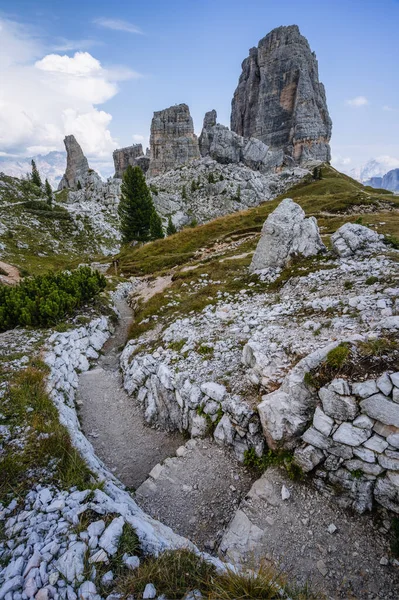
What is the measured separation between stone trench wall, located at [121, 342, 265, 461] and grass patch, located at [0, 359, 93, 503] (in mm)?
4140

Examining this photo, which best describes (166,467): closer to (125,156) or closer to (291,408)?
(291,408)

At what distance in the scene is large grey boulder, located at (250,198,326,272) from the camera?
19.6m

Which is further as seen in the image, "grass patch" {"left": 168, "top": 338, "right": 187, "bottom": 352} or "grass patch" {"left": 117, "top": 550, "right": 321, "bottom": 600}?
"grass patch" {"left": 168, "top": 338, "right": 187, "bottom": 352}

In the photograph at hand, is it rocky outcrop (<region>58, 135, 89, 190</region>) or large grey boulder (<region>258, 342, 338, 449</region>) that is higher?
rocky outcrop (<region>58, 135, 89, 190</region>)

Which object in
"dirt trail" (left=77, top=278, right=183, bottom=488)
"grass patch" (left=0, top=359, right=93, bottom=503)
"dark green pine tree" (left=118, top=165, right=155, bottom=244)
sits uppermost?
"dark green pine tree" (left=118, top=165, right=155, bottom=244)

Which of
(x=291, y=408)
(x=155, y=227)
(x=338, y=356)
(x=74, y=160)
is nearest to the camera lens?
(x=338, y=356)

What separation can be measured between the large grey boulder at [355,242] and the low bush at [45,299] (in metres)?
18.3

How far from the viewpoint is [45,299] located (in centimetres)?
1912

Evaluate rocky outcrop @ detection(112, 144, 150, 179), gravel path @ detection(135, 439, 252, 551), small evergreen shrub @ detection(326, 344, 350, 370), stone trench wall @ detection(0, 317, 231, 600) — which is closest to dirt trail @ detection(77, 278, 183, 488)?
gravel path @ detection(135, 439, 252, 551)

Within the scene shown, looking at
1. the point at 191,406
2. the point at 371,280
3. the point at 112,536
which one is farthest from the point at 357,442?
the point at 371,280

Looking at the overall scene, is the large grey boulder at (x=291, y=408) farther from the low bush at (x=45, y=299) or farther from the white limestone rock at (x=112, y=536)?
the low bush at (x=45, y=299)

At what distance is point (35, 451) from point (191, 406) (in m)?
5.43

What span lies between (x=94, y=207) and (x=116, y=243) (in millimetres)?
20323

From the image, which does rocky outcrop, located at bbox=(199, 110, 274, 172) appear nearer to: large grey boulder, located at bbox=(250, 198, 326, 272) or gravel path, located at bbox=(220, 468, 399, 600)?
large grey boulder, located at bbox=(250, 198, 326, 272)
